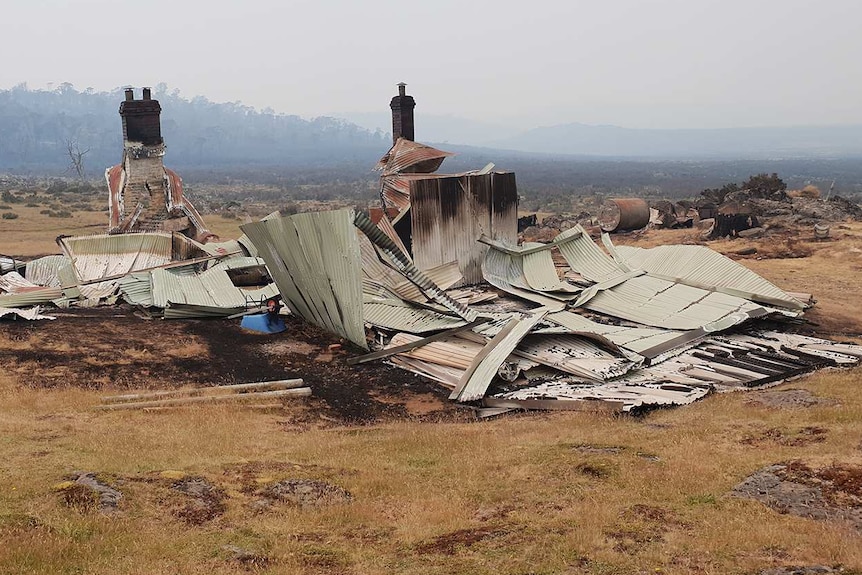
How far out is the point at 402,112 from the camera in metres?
23.9

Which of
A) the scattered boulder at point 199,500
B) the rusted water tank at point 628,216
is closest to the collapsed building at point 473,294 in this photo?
the scattered boulder at point 199,500

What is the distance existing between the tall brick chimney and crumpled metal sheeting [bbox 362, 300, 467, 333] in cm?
918

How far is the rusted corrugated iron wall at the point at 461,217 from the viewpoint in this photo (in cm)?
1842

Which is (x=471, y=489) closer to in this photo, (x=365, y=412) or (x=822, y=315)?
(x=365, y=412)

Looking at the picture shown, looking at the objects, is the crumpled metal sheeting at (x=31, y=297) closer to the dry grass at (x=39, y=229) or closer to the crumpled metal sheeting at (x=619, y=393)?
the dry grass at (x=39, y=229)

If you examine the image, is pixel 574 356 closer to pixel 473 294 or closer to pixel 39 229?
pixel 473 294

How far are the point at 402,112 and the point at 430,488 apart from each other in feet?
57.5

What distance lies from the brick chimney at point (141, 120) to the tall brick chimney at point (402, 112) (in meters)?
6.95

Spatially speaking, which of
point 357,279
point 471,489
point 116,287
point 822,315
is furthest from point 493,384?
point 116,287

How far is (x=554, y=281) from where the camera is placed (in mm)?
18219

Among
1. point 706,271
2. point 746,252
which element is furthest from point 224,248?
point 746,252

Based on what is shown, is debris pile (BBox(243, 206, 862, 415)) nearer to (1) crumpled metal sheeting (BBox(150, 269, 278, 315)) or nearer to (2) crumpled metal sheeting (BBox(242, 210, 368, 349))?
(2) crumpled metal sheeting (BBox(242, 210, 368, 349))

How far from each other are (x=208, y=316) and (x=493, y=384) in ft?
24.5

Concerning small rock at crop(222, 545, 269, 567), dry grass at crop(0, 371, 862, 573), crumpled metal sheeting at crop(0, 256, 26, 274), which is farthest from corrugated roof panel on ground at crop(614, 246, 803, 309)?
crumpled metal sheeting at crop(0, 256, 26, 274)
